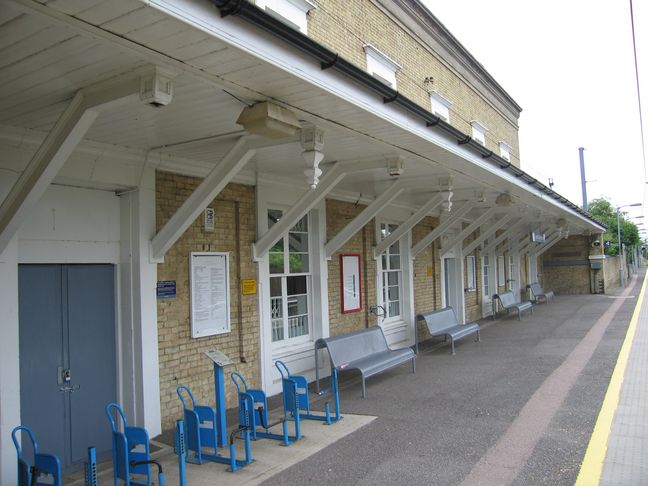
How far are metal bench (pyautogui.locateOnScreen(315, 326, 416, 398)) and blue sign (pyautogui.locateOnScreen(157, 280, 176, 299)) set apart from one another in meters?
2.42

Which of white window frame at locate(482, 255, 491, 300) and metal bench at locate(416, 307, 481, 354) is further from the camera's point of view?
white window frame at locate(482, 255, 491, 300)

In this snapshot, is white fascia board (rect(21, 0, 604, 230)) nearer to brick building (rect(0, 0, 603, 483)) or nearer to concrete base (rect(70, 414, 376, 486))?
brick building (rect(0, 0, 603, 483))

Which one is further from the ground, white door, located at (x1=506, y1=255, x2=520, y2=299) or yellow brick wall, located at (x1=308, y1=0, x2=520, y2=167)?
yellow brick wall, located at (x1=308, y1=0, x2=520, y2=167)

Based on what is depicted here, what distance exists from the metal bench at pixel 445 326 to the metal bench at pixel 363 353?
6.88 feet

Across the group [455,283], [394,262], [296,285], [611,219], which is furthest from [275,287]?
[611,219]

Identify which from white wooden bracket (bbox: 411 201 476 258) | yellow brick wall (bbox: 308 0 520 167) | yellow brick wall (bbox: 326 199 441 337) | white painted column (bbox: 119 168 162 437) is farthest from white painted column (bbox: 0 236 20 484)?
white wooden bracket (bbox: 411 201 476 258)

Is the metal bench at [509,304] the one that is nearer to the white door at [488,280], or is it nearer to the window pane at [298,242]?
the white door at [488,280]

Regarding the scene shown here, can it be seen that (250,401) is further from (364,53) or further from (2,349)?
(364,53)

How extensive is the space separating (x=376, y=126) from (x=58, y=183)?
3.09 metres

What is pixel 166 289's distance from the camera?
5.96 m

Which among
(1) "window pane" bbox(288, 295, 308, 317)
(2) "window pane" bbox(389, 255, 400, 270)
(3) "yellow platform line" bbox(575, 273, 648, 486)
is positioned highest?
(2) "window pane" bbox(389, 255, 400, 270)

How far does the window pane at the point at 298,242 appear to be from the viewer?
8491 mm

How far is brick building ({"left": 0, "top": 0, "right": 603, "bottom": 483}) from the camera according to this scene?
10.3 feet

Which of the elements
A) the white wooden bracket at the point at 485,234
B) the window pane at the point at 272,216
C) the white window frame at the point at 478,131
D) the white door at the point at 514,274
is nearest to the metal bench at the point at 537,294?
the white door at the point at 514,274
